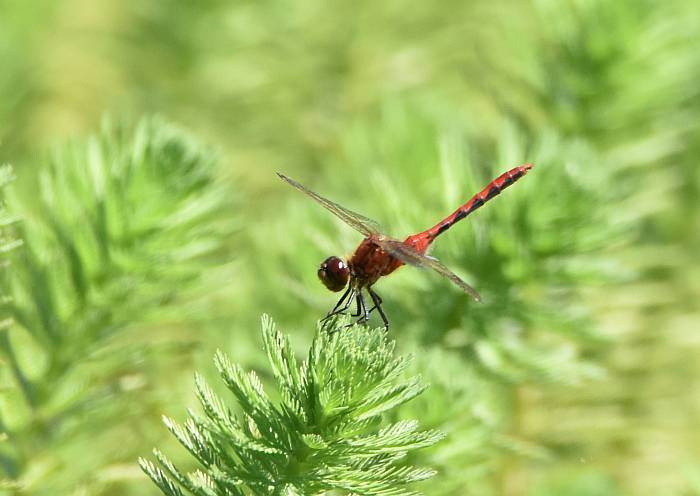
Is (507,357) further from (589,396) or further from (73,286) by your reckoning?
(73,286)

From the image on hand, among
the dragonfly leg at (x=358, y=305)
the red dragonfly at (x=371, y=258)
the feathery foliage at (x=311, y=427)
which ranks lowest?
the feathery foliage at (x=311, y=427)

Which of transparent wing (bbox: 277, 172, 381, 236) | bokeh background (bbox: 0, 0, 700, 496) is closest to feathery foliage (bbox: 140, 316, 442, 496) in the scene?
bokeh background (bbox: 0, 0, 700, 496)

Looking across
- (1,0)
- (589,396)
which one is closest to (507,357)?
(589,396)

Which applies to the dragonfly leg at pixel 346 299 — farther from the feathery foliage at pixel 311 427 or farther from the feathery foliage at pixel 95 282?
the feathery foliage at pixel 311 427

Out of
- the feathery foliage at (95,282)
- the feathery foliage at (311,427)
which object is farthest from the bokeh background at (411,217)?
the feathery foliage at (311,427)

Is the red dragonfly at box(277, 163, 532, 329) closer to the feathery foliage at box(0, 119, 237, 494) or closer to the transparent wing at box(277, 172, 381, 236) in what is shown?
the transparent wing at box(277, 172, 381, 236)

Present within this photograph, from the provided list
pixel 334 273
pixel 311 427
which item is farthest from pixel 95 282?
pixel 311 427
